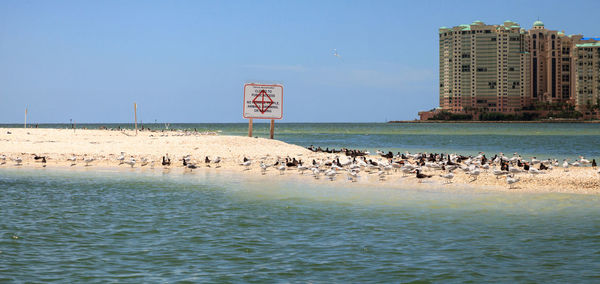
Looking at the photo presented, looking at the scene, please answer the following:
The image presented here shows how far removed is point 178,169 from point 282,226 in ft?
53.8

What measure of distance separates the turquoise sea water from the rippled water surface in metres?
0.03

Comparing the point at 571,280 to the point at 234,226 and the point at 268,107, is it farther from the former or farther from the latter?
the point at 268,107

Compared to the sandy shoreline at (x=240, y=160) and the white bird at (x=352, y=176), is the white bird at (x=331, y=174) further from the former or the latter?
the white bird at (x=352, y=176)

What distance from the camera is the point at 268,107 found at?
36.9 meters

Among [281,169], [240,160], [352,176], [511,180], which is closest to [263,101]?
[240,160]

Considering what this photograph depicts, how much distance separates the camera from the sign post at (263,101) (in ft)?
120

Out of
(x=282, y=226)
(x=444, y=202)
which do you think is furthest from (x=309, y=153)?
(x=282, y=226)

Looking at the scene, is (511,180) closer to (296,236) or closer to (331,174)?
(331,174)

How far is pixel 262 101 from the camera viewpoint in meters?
36.8

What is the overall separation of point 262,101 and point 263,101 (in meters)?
0.06

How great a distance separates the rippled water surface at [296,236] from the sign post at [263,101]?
17.5m

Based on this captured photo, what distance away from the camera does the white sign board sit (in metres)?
36.5

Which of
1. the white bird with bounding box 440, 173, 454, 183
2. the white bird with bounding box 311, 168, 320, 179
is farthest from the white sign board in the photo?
the white bird with bounding box 440, 173, 454, 183

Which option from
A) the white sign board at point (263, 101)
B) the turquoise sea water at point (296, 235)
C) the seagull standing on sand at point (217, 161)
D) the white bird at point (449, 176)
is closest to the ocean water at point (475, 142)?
the white sign board at point (263, 101)
